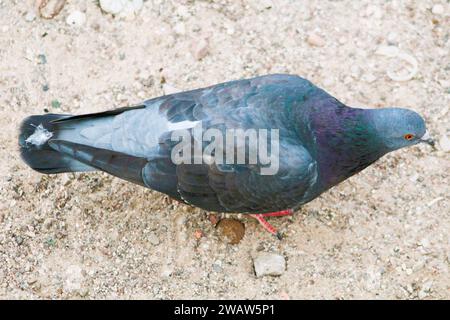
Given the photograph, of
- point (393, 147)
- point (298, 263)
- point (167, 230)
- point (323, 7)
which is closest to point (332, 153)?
point (393, 147)

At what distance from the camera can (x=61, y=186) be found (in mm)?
5977

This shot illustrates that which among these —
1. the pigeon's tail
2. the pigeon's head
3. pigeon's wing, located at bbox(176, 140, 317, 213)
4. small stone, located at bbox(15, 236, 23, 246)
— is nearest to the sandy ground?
small stone, located at bbox(15, 236, 23, 246)

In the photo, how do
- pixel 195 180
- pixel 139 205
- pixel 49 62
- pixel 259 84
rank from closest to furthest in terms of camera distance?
pixel 195 180 < pixel 259 84 < pixel 139 205 < pixel 49 62

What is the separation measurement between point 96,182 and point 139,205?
464 mm

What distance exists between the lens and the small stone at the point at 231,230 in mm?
5816

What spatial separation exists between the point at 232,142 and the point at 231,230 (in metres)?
1.06

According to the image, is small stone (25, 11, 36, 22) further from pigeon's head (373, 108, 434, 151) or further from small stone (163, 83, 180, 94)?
pigeon's head (373, 108, 434, 151)

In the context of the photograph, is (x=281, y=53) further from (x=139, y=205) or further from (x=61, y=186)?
(x=61, y=186)

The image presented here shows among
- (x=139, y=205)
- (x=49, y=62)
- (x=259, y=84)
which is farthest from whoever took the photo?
(x=49, y=62)

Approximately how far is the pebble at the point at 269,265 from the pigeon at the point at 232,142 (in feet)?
1.67

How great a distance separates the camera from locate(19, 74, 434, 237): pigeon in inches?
202

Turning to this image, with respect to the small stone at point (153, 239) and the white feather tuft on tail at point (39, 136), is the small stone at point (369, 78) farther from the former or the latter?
the white feather tuft on tail at point (39, 136)

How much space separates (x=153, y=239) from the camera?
5.77 metres

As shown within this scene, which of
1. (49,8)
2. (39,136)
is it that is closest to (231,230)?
(39,136)
